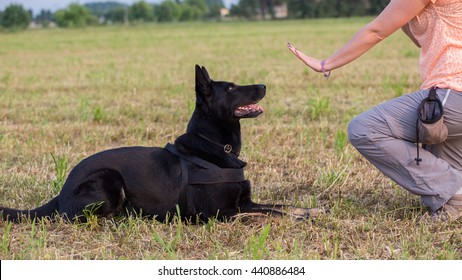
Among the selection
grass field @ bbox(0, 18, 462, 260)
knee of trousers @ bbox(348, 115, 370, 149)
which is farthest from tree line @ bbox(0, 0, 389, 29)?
knee of trousers @ bbox(348, 115, 370, 149)

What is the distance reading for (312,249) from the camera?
13.8 ft

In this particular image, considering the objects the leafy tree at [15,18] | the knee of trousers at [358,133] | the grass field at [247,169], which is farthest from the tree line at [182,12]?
the knee of trousers at [358,133]

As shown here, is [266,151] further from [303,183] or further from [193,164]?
[193,164]

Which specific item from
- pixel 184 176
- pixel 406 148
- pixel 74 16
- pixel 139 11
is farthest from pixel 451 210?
pixel 139 11

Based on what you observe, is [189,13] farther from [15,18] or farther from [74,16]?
[15,18]

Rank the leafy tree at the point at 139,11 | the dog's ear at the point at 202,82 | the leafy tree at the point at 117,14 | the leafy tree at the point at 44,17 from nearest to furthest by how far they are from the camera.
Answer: the dog's ear at the point at 202,82 < the leafy tree at the point at 44,17 < the leafy tree at the point at 117,14 < the leafy tree at the point at 139,11

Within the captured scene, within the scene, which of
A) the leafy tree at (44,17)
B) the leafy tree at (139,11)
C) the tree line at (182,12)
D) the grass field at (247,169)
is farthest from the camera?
the leafy tree at (139,11)

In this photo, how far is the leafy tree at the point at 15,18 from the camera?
71375 mm

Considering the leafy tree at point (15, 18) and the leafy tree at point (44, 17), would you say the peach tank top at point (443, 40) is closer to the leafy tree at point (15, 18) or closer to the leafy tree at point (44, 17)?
the leafy tree at point (15, 18)

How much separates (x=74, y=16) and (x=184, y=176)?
3721 inches

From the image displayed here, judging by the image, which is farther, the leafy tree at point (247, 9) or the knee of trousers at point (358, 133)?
the leafy tree at point (247, 9)

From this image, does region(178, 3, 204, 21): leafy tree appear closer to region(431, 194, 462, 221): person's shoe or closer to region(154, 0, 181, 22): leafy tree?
region(154, 0, 181, 22): leafy tree

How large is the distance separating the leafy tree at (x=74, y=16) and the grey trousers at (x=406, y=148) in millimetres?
90002

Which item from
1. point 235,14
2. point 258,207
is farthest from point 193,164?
point 235,14
